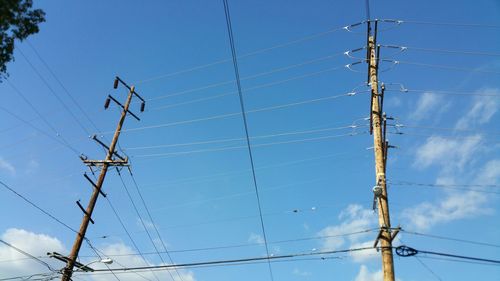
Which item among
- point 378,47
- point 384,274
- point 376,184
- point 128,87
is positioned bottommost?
point 384,274

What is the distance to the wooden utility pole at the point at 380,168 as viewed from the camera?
11039 mm

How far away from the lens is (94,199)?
1791 cm

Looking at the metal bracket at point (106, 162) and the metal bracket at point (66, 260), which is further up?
the metal bracket at point (106, 162)

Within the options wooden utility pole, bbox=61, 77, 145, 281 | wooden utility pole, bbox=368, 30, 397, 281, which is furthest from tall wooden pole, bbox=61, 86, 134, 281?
wooden utility pole, bbox=368, 30, 397, 281

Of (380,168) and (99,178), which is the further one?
(99,178)

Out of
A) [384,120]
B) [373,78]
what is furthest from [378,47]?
[384,120]

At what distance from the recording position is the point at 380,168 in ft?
41.3

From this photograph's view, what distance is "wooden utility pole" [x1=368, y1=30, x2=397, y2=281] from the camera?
1104cm

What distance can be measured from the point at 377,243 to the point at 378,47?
7273mm

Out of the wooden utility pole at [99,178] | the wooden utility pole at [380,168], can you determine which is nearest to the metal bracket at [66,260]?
the wooden utility pole at [99,178]

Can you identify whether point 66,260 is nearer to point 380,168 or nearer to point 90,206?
point 90,206

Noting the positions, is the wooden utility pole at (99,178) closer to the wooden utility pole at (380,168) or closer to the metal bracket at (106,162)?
the metal bracket at (106,162)

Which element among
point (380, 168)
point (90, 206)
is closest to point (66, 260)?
point (90, 206)

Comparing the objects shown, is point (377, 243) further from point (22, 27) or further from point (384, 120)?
point (22, 27)
